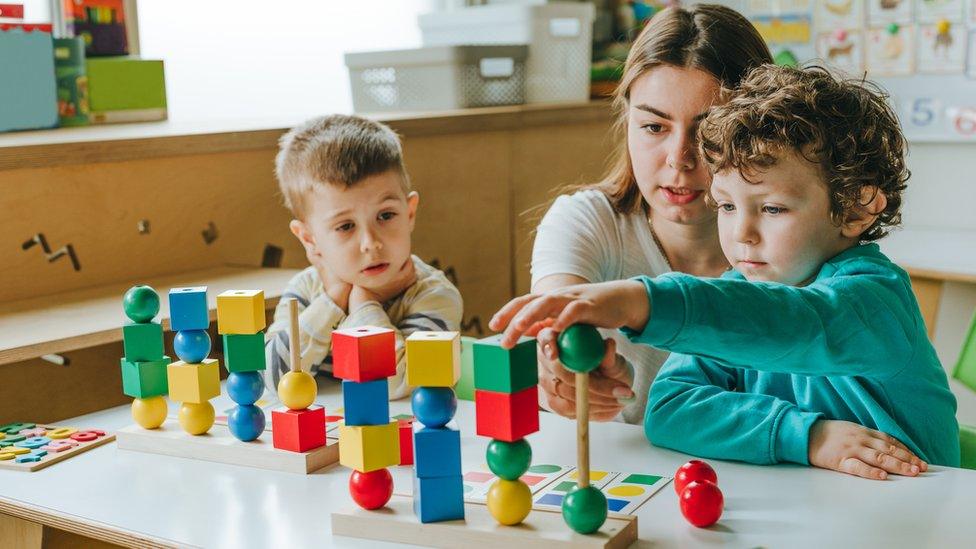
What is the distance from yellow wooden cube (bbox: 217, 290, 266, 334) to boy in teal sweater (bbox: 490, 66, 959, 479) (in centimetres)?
47

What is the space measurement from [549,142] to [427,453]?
1872 millimetres

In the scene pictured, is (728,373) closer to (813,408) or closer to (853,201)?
(813,408)

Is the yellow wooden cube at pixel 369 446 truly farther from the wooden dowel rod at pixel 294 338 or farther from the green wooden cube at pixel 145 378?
the green wooden cube at pixel 145 378

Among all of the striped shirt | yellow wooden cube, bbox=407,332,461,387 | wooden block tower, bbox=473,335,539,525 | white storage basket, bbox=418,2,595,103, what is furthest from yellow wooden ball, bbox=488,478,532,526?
white storage basket, bbox=418,2,595,103

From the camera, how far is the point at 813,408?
1.21m

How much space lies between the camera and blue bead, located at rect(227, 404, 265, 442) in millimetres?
1229

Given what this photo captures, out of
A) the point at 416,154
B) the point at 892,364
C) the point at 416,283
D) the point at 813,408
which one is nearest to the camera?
the point at 892,364

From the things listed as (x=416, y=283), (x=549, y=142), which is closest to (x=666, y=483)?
(x=416, y=283)

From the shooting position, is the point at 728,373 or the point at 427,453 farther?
the point at 728,373

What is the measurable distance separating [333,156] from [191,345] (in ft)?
1.43

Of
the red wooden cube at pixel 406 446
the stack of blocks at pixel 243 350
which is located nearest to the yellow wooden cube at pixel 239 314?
the stack of blocks at pixel 243 350

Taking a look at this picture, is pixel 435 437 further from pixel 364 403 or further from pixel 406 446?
pixel 406 446

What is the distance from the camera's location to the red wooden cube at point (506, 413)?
0.92 meters

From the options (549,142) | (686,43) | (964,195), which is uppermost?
(686,43)
